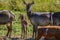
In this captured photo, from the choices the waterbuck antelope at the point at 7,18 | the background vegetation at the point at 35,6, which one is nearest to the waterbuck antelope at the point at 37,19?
the waterbuck antelope at the point at 7,18

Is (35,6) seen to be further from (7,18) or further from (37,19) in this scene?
(37,19)

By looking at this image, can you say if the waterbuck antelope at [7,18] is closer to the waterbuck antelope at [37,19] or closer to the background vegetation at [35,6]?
the waterbuck antelope at [37,19]

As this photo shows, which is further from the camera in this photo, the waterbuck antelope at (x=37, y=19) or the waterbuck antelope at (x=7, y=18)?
the waterbuck antelope at (x=7, y=18)

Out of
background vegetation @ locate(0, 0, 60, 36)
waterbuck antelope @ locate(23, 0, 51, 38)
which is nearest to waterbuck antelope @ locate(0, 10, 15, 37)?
waterbuck antelope @ locate(23, 0, 51, 38)

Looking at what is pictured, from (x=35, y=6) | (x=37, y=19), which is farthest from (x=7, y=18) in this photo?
(x=35, y=6)

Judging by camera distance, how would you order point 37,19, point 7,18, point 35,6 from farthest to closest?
1. point 35,6
2. point 7,18
3. point 37,19

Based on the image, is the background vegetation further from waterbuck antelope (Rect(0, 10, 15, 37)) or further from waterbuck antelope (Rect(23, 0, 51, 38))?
waterbuck antelope (Rect(23, 0, 51, 38))

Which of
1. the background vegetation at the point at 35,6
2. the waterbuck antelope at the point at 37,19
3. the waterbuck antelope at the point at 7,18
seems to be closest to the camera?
the waterbuck antelope at the point at 37,19

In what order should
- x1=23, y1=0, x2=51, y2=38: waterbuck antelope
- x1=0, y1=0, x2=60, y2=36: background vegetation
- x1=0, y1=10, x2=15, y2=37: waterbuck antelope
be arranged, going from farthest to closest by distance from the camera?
1. x1=0, y1=0, x2=60, y2=36: background vegetation
2. x1=0, y1=10, x2=15, y2=37: waterbuck antelope
3. x1=23, y1=0, x2=51, y2=38: waterbuck antelope

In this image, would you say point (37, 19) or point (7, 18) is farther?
point (7, 18)

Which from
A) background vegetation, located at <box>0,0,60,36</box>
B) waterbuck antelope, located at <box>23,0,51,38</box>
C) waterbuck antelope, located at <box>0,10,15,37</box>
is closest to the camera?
waterbuck antelope, located at <box>23,0,51,38</box>

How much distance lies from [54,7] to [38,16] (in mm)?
9805

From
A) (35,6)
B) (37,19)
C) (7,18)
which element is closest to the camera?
(37,19)

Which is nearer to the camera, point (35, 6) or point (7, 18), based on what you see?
point (7, 18)
